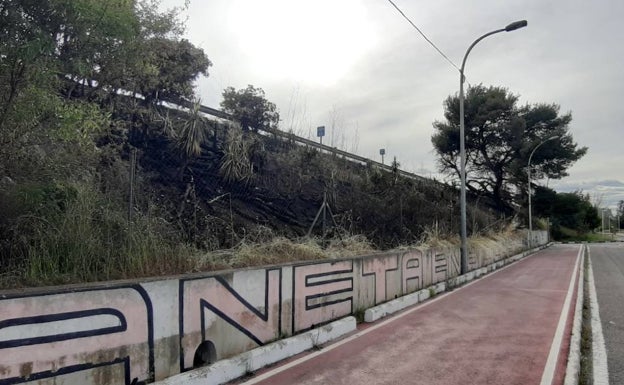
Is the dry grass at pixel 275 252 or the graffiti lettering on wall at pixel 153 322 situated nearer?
the graffiti lettering on wall at pixel 153 322

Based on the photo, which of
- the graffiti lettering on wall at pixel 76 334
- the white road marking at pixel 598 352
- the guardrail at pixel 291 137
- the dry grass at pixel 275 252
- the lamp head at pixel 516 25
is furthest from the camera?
the lamp head at pixel 516 25

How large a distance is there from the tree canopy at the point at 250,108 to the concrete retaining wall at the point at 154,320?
6.57 meters

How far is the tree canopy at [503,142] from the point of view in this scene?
130ft

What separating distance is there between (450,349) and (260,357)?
2.78 m

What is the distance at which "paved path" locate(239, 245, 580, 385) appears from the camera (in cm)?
531

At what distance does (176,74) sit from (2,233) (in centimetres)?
811

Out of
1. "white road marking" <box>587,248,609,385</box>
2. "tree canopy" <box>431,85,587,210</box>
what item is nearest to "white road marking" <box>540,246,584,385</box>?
"white road marking" <box>587,248,609,385</box>

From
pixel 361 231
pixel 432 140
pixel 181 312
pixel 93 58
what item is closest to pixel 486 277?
pixel 361 231

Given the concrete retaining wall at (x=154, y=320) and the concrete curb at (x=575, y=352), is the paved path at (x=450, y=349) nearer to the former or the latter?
the concrete curb at (x=575, y=352)

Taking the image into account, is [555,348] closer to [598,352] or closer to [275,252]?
[598,352]

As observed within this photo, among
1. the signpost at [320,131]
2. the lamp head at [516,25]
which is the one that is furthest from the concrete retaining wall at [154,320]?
the lamp head at [516,25]

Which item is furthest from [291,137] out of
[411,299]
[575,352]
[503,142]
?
[503,142]

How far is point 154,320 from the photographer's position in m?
4.70

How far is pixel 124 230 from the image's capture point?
5.71 m
